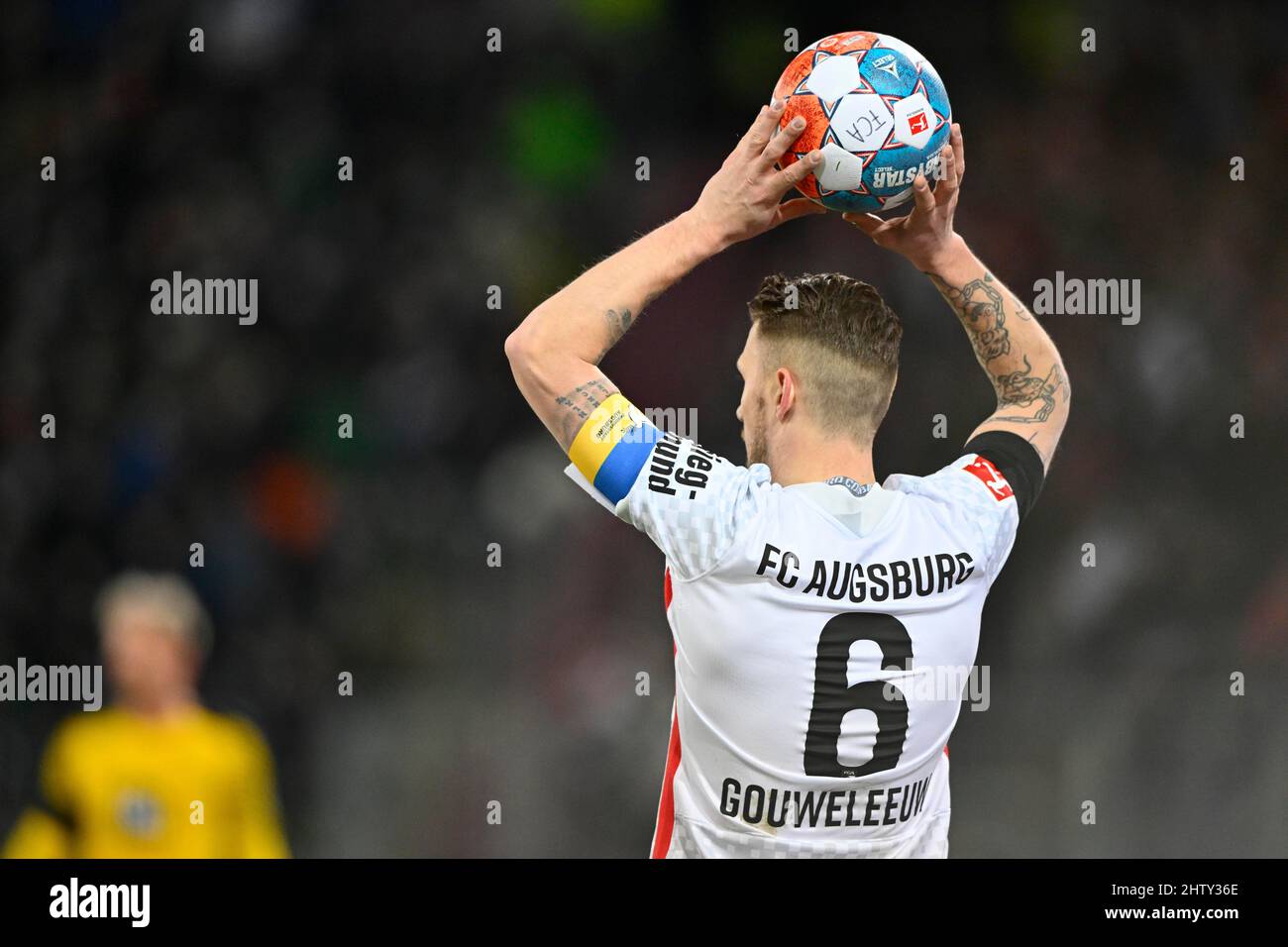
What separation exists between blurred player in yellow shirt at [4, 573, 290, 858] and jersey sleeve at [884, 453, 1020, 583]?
3.01m

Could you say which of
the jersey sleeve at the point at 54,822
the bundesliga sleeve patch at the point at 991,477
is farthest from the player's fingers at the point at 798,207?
the jersey sleeve at the point at 54,822

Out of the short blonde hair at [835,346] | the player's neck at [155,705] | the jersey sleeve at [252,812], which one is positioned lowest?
the jersey sleeve at [252,812]

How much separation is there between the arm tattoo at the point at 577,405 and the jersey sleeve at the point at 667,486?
1 centimetres

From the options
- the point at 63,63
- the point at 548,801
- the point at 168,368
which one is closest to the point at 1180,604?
the point at 548,801

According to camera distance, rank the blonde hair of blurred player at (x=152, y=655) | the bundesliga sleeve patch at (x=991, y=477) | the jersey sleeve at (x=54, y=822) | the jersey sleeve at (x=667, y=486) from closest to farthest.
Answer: the jersey sleeve at (x=667, y=486) < the bundesliga sleeve patch at (x=991, y=477) < the jersey sleeve at (x=54, y=822) < the blonde hair of blurred player at (x=152, y=655)

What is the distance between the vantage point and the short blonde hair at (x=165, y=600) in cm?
479

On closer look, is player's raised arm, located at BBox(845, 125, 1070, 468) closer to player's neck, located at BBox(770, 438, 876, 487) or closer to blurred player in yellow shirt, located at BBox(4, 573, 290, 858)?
player's neck, located at BBox(770, 438, 876, 487)

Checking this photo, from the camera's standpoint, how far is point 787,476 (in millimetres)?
2166

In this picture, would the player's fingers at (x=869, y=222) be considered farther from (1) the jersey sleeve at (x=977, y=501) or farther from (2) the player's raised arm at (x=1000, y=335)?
(1) the jersey sleeve at (x=977, y=501)

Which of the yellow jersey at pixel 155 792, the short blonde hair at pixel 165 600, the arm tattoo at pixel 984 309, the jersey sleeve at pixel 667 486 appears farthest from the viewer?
the short blonde hair at pixel 165 600

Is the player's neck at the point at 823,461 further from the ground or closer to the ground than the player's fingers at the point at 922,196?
closer to the ground

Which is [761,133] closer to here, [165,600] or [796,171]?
[796,171]

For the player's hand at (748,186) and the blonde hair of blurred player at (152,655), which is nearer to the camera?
the player's hand at (748,186)

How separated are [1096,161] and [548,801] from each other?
183 inches
